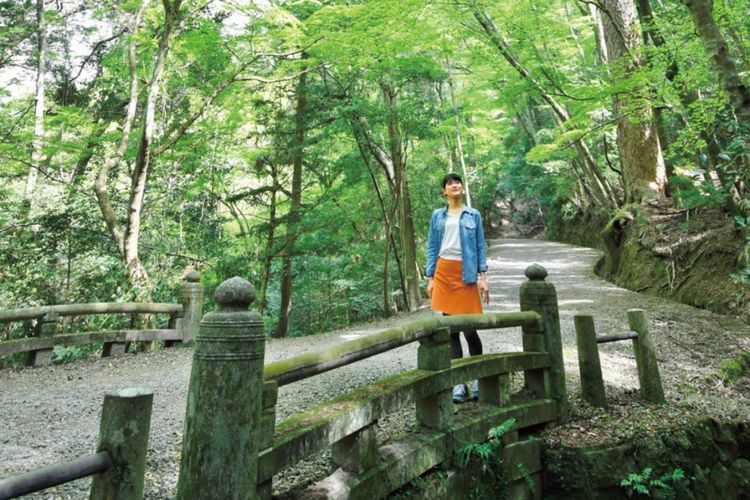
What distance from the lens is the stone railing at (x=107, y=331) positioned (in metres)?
6.63

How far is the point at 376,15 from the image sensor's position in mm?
8883

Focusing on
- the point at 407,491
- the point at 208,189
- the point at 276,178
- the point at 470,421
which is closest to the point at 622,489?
the point at 470,421

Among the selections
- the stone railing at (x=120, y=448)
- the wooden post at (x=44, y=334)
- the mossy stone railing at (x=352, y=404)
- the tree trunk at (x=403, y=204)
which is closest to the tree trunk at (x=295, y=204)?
the tree trunk at (x=403, y=204)

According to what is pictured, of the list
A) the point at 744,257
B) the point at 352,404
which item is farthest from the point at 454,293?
the point at 744,257

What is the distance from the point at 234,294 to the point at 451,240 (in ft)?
7.99

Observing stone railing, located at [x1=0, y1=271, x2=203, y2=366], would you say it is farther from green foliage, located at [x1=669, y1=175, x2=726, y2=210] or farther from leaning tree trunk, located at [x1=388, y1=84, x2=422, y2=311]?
green foliage, located at [x1=669, y1=175, x2=726, y2=210]

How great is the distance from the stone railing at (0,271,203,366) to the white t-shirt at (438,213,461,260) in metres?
5.67

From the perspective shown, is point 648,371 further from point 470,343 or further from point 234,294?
point 234,294

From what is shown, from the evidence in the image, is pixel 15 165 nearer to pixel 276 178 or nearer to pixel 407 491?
pixel 276 178

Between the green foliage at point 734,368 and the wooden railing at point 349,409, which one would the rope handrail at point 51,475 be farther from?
the green foliage at point 734,368

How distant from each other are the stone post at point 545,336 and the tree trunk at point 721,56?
3.05m

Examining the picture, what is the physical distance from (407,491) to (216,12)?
12.0 meters

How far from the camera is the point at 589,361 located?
14.1ft

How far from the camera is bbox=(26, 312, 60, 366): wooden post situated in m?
Answer: 6.83
